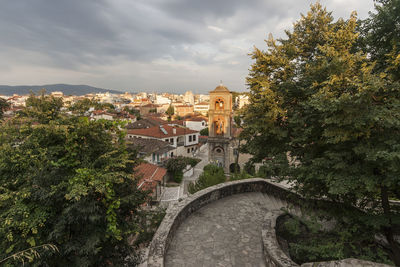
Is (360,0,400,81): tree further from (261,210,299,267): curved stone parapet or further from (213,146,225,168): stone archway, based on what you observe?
(213,146,225,168): stone archway

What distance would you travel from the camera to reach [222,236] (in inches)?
247

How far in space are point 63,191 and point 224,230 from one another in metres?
4.83

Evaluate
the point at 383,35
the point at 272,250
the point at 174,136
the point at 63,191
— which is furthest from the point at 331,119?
the point at 174,136

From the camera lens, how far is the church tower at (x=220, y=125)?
86.6 ft

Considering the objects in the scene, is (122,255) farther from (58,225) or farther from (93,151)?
(93,151)

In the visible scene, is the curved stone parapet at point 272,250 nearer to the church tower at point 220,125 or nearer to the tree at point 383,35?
the tree at point 383,35

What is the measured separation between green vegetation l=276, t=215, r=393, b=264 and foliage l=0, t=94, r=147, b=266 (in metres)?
4.31

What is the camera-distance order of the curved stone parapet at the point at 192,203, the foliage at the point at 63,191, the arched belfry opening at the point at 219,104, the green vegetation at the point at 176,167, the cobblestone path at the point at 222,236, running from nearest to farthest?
the foliage at the point at 63,191
the curved stone parapet at the point at 192,203
the cobblestone path at the point at 222,236
the green vegetation at the point at 176,167
the arched belfry opening at the point at 219,104

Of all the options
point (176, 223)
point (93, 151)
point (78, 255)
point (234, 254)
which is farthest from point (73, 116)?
point (234, 254)

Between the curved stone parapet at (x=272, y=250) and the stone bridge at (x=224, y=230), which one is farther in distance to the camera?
the stone bridge at (x=224, y=230)

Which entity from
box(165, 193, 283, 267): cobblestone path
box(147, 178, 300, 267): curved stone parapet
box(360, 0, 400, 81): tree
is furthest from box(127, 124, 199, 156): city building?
box(360, 0, 400, 81): tree

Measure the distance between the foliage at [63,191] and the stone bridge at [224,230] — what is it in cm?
135

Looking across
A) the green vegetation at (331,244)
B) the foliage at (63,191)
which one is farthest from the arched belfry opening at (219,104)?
the foliage at (63,191)

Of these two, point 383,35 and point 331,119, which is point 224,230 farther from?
point 383,35
